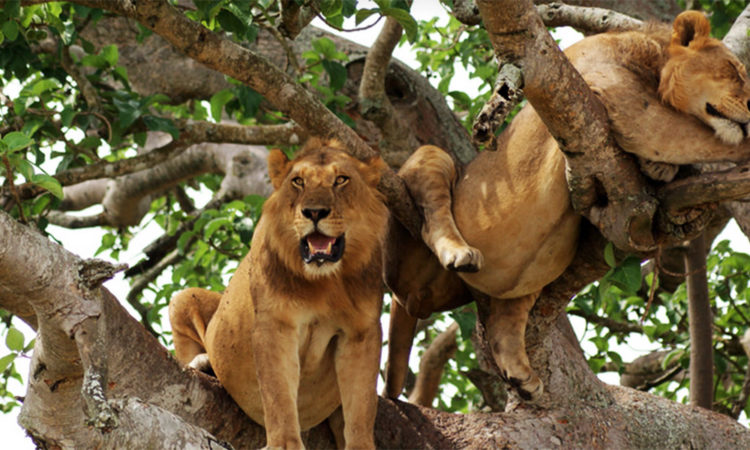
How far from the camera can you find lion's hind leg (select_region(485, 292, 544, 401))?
417cm

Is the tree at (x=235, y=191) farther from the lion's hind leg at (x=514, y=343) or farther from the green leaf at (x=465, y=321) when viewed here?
the green leaf at (x=465, y=321)

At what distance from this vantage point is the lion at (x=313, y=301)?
3682 mm

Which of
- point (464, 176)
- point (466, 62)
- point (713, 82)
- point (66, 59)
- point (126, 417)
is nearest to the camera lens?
point (126, 417)

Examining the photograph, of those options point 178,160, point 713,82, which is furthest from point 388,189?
point 178,160

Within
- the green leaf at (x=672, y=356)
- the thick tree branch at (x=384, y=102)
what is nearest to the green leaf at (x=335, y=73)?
the thick tree branch at (x=384, y=102)

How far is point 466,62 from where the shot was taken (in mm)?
6199

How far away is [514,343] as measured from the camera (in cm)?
416

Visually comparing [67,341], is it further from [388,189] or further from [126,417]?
[388,189]

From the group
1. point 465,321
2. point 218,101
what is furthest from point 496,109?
point 218,101

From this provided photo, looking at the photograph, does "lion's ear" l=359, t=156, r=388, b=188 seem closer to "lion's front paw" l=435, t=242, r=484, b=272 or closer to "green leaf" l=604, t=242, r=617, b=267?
"lion's front paw" l=435, t=242, r=484, b=272

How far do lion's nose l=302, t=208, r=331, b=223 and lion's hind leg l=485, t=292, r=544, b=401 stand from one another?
3.27ft

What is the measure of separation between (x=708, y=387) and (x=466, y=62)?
235 centimetres

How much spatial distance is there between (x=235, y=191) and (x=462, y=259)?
3550 mm

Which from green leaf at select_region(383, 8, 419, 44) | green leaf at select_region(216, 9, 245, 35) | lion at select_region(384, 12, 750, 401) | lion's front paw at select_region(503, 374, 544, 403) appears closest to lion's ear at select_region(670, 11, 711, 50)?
lion at select_region(384, 12, 750, 401)
